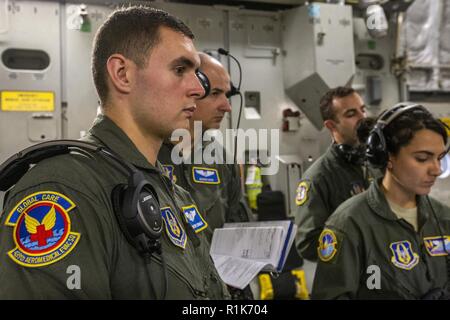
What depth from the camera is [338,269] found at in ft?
4.68

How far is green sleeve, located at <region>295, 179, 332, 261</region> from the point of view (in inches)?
80.2

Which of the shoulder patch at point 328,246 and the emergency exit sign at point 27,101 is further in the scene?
the emergency exit sign at point 27,101

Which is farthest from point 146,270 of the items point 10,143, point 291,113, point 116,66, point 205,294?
point 291,113

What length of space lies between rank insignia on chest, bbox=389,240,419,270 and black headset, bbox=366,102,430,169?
30 cm

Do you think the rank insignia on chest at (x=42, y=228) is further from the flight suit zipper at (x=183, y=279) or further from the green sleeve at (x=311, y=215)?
the green sleeve at (x=311, y=215)

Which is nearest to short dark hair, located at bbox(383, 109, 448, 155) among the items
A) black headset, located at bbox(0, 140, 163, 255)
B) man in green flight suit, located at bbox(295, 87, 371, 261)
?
man in green flight suit, located at bbox(295, 87, 371, 261)

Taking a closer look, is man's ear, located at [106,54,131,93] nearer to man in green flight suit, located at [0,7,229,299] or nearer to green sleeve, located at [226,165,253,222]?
man in green flight suit, located at [0,7,229,299]

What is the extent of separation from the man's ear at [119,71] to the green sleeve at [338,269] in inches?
35.0

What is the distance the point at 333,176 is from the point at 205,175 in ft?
2.39

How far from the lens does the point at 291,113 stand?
301 cm

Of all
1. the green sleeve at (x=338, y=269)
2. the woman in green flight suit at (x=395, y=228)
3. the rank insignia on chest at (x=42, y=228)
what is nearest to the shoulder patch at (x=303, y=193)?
the woman in green flight suit at (x=395, y=228)

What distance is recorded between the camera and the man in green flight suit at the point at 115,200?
26.3 inches

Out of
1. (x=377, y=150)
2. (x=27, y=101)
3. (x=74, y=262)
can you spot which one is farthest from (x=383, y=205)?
(x=27, y=101)

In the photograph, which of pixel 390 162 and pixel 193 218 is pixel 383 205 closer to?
pixel 390 162
